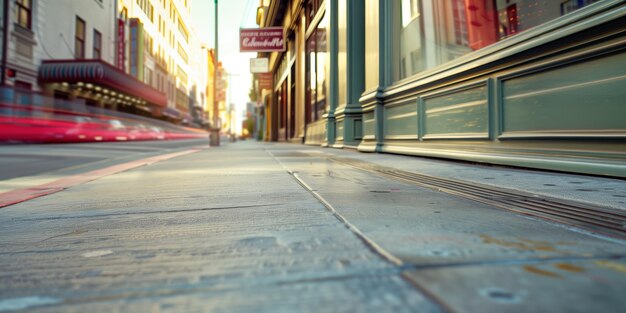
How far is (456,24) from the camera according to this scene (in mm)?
4836

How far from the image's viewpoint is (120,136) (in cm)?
2020

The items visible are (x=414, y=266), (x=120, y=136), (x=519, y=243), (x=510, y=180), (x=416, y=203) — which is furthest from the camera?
(x=120, y=136)

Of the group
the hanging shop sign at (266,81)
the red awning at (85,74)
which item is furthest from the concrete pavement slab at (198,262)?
the hanging shop sign at (266,81)

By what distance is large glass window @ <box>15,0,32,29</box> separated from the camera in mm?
15086

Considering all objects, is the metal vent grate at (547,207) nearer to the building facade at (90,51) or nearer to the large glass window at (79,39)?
the building facade at (90,51)

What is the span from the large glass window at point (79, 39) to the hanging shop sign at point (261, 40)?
12.5 metres

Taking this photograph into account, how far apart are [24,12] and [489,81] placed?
18.8 metres

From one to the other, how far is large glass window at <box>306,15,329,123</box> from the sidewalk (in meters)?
7.80

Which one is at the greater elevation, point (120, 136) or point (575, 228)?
point (120, 136)

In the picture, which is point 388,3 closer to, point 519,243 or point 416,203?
point 416,203

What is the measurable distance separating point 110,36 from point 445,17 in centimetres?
2440

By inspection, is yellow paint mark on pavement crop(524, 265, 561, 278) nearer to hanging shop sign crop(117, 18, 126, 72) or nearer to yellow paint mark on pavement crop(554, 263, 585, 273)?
yellow paint mark on pavement crop(554, 263, 585, 273)

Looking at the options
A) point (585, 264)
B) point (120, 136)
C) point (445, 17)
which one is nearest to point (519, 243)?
point (585, 264)

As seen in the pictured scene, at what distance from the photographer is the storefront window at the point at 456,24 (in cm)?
349
